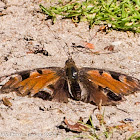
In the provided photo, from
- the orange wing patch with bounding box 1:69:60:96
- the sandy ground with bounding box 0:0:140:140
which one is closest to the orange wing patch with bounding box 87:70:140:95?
the sandy ground with bounding box 0:0:140:140

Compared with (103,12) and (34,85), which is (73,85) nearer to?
(34,85)

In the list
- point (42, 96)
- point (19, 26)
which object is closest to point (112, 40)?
point (19, 26)

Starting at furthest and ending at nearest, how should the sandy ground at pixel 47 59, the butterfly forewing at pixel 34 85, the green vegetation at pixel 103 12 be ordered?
the green vegetation at pixel 103 12 < the butterfly forewing at pixel 34 85 < the sandy ground at pixel 47 59

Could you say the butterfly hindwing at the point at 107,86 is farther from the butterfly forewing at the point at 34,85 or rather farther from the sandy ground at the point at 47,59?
the butterfly forewing at the point at 34,85

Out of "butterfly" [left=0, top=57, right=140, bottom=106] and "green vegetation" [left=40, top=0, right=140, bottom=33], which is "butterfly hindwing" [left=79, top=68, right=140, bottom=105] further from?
"green vegetation" [left=40, top=0, right=140, bottom=33]

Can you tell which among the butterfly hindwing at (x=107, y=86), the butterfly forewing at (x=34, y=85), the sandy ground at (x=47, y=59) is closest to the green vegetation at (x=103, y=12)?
the sandy ground at (x=47, y=59)

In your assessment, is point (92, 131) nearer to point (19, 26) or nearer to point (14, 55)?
point (14, 55)
